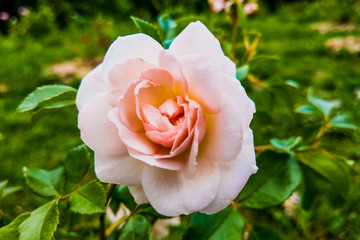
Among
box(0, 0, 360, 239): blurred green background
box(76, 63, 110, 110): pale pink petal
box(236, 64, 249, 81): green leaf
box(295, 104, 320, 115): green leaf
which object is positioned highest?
box(76, 63, 110, 110): pale pink petal

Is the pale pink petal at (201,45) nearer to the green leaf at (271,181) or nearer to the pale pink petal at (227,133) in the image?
the pale pink petal at (227,133)

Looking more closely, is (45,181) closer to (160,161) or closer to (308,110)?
(160,161)

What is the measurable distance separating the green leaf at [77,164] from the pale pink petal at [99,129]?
197 mm

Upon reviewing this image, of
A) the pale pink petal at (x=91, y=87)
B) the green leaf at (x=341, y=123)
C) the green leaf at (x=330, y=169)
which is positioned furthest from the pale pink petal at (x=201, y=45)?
the green leaf at (x=341, y=123)

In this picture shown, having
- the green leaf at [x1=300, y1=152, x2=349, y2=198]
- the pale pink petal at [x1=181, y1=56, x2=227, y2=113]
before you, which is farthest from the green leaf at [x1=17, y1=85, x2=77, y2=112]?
the green leaf at [x1=300, y1=152, x2=349, y2=198]

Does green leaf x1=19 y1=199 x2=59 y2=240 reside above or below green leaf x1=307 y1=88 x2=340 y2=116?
above

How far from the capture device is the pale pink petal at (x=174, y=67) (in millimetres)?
395

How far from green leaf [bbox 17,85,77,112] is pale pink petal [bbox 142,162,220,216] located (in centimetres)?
22

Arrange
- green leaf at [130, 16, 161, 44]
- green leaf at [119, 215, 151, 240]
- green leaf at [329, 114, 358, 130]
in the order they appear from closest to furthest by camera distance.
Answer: green leaf at [130, 16, 161, 44], green leaf at [119, 215, 151, 240], green leaf at [329, 114, 358, 130]

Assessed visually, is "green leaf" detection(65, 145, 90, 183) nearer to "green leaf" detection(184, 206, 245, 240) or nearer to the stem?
the stem

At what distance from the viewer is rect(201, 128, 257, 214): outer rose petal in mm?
383

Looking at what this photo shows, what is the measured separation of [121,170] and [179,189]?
0.25 ft

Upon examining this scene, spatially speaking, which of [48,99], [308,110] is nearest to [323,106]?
[308,110]

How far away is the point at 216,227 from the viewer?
56cm
